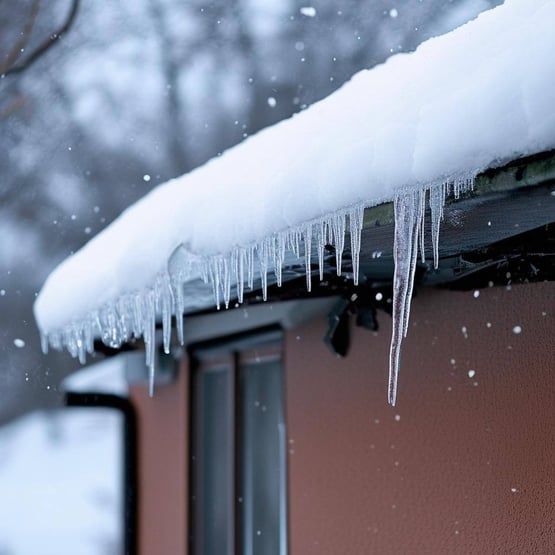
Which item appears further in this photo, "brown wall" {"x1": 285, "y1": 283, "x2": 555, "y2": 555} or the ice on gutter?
"brown wall" {"x1": 285, "y1": 283, "x2": 555, "y2": 555}

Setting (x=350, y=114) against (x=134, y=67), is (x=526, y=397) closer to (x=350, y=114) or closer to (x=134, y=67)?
(x=350, y=114)

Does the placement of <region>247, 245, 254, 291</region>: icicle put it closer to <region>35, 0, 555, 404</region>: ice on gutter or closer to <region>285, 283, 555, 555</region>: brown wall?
<region>35, 0, 555, 404</region>: ice on gutter

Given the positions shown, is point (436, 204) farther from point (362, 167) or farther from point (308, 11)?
point (308, 11)

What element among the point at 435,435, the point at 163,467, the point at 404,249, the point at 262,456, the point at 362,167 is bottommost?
the point at 163,467

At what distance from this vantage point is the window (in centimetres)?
412

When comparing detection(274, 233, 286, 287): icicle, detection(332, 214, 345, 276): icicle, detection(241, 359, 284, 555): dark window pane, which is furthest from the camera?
detection(241, 359, 284, 555): dark window pane

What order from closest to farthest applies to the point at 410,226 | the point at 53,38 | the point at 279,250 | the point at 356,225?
the point at 410,226, the point at 356,225, the point at 279,250, the point at 53,38

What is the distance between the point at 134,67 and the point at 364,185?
14.5 meters

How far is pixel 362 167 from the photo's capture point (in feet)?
6.26

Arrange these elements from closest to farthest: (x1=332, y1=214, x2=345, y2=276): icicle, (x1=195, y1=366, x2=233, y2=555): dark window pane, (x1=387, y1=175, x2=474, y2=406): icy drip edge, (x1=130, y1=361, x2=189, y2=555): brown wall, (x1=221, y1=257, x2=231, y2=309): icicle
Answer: (x1=387, y1=175, x2=474, y2=406): icy drip edge < (x1=332, y1=214, x2=345, y2=276): icicle < (x1=221, y1=257, x2=231, y2=309): icicle < (x1=195, y1=366, x2=233, y2=555): dark window pane < (x1=130, y1=361, x2=189, y2=555): brown wall

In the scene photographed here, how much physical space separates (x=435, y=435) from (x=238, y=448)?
1.64 m

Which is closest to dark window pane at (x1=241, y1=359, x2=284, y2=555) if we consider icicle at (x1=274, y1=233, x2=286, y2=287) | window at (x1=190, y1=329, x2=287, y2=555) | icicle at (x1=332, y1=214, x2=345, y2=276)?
window at (x1=190, y1=329, x2=287, y2=555)

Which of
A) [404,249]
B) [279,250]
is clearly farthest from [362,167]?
[279,250]

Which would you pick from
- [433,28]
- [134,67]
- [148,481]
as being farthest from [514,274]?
[134,67]
